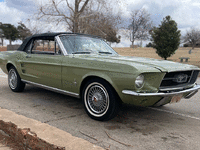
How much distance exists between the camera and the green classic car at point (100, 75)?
3202 mm

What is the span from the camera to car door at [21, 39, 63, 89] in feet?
14.3

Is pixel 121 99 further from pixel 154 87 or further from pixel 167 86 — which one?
pixel 167 86

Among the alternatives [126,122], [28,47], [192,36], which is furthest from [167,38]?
[192,36]

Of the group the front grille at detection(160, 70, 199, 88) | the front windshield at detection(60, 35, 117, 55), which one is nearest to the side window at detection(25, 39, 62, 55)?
the front windshield at detection(60, 35, 117, 55)

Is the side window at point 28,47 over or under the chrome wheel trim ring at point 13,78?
over

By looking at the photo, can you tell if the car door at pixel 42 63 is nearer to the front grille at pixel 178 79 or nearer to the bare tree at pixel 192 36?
the front grille at pixel 178 79

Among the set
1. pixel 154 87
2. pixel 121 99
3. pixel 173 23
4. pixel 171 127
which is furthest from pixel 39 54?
pixel 173 23

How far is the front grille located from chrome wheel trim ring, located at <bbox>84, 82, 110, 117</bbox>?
3.18ft

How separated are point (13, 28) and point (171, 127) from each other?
76448 mm

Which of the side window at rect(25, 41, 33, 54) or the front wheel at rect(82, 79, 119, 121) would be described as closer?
the front wheel at rect(82, 79, 119, 121)

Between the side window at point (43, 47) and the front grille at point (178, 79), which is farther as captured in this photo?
the side window at point (43, 47)

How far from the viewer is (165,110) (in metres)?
4.59

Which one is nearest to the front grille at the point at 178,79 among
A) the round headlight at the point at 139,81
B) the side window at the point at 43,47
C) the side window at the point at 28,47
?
the round headlight at the point at 139,81

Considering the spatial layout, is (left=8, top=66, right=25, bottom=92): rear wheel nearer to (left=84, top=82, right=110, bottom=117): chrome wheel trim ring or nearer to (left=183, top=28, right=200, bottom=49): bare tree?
(left=84, top=82, right=110, bottom=117): chrome wheel trim ring
